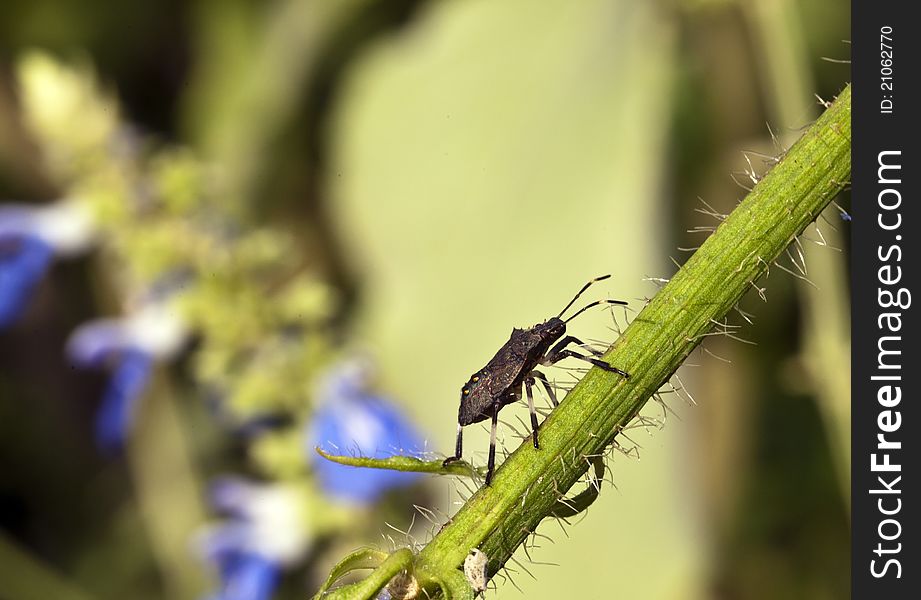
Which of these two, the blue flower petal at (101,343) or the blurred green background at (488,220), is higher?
the blurred green background at (488,220)

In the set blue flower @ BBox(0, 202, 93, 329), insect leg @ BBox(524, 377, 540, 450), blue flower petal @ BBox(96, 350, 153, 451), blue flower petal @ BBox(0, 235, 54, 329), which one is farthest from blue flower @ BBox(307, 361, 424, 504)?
insect leg @ BBox(524, 377, 540, 450)

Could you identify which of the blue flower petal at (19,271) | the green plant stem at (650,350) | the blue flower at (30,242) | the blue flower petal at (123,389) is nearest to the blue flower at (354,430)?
the blue flower petal at (123,389)

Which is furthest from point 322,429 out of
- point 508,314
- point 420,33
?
point 420,33

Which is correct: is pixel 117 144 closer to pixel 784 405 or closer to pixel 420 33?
pixel 420 33

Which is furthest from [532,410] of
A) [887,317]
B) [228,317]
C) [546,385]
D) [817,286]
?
[817,286]

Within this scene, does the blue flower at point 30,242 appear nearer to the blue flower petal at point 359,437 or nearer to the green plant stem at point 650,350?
the blue flower petal at point 359,437

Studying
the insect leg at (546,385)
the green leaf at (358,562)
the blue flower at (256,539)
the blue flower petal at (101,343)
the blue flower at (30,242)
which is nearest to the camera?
the green leaf at (358,562)

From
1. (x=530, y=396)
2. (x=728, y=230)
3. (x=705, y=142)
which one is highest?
(x=705, y=142)
